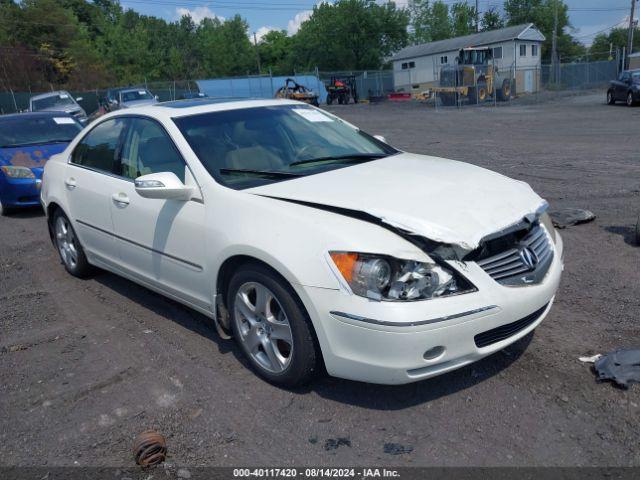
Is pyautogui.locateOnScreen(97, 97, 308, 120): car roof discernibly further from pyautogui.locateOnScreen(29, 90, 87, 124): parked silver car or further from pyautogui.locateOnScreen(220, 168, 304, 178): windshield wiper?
pyautogui.locateOnScreen(29, 90, 87, 124): parked silver car

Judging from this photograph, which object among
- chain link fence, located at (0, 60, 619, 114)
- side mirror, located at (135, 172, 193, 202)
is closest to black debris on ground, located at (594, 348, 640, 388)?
side mirror, located at (135, 172, 193, 202)

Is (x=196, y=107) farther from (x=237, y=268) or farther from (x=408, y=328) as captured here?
(x=408, y=328)

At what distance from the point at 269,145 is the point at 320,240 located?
1.38m

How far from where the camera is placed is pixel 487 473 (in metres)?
2.65

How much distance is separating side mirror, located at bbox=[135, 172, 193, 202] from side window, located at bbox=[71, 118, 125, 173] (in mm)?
1144

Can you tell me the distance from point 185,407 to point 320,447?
2.91ft

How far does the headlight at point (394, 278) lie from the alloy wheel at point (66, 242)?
3.51 metres

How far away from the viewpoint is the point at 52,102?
22000 mm

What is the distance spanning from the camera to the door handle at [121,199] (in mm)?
4414

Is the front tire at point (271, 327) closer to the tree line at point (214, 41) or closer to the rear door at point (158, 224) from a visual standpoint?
the rear door at point (158, 224)

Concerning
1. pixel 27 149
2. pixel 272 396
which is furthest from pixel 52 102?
pixel 272 396

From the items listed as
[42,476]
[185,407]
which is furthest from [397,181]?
[42,476]

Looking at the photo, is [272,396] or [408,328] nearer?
[408,328]

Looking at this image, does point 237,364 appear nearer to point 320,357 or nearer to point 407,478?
point 320,357
